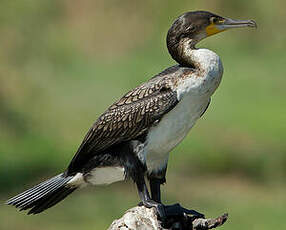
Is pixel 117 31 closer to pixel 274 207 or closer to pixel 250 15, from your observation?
pixel 250 15

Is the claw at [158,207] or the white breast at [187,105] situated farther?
the white breast at [187,105]

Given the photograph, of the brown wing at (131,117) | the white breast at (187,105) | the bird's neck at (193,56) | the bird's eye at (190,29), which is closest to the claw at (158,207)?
the white breast at (187,105)

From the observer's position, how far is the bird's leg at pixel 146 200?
311 inches

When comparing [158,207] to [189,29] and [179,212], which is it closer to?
[179,212]

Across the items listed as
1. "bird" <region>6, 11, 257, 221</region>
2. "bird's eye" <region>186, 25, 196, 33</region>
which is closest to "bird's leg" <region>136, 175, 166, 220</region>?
"bird" <region>6, 11, 257, 221</region>

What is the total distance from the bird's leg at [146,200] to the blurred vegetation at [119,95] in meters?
5.05

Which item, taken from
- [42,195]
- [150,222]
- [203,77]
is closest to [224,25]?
[203,77]

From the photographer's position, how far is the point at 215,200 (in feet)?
48.5

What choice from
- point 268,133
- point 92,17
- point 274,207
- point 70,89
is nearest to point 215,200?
point 274,207

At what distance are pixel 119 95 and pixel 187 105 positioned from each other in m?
10.1

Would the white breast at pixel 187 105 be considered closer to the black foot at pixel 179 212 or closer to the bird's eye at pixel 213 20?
the bird's eye at pixel 213 20

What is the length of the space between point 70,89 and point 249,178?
14.5 ft

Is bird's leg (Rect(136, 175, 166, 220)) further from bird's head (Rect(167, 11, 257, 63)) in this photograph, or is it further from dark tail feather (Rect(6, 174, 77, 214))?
bird's head (Rect(167, 11, 257, 63))

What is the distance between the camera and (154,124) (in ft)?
26.9
